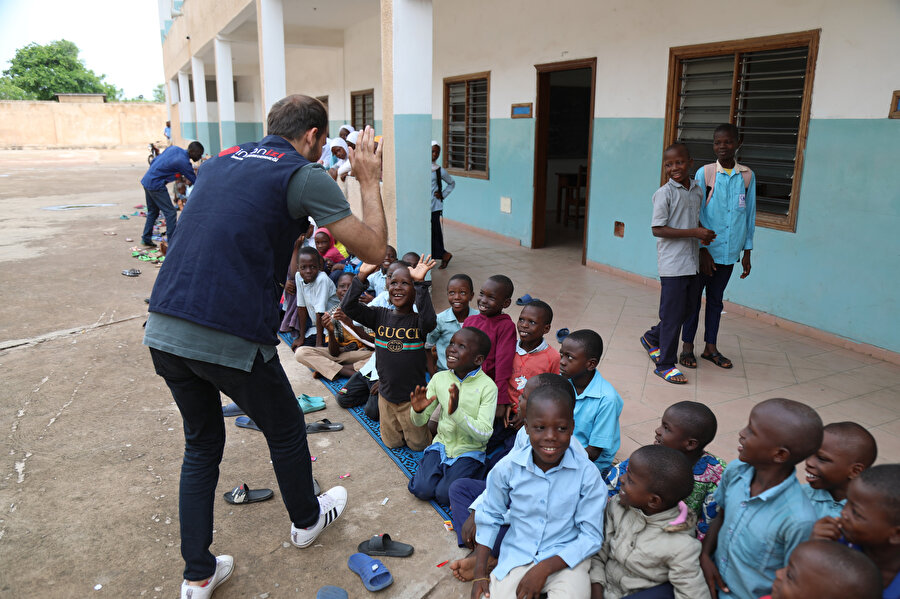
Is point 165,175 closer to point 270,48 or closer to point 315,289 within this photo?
point 270,48

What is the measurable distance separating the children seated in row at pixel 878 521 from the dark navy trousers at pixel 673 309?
2.68 m

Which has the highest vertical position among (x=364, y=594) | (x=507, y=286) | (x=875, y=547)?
(x=507, y=286)

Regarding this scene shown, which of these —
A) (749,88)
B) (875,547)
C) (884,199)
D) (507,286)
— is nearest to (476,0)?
(749,88)

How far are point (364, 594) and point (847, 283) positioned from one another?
4.43 meters

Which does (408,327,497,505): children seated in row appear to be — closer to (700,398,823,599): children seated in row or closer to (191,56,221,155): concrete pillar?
(700,398,823,599): children seated in row

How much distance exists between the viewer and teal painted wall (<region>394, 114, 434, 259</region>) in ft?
18.4

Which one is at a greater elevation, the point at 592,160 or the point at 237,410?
the point at 592,160

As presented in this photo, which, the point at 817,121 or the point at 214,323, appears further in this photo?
the point at 817,121

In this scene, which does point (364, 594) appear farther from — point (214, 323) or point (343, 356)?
point (343, 356)

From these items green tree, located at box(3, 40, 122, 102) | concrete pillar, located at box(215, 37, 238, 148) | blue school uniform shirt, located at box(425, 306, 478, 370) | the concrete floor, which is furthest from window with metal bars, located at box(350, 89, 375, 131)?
green tree, located at box(3, 40, 122, 102)

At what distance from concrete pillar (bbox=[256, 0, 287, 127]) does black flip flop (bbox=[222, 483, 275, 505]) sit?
603 centimetres

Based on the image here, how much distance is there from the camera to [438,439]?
3164 millimetres

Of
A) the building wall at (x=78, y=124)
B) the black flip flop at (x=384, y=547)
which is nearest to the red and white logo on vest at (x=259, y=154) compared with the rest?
the black flip flop at (x=384, y=547)

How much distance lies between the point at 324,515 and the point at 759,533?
170cm
